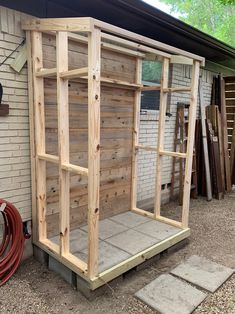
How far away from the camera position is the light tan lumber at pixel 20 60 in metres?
2.52

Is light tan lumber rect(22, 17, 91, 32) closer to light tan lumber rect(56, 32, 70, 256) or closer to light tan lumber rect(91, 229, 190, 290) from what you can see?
light tan lumber rect(56, 32, 70, 256)

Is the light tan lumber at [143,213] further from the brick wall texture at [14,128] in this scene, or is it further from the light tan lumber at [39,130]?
the brick wall texture at [14,128]

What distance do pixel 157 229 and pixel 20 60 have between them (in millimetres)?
2438

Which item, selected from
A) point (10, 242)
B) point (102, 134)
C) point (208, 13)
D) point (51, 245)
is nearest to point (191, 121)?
point (102, 134)

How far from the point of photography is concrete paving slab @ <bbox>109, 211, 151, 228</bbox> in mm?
3459

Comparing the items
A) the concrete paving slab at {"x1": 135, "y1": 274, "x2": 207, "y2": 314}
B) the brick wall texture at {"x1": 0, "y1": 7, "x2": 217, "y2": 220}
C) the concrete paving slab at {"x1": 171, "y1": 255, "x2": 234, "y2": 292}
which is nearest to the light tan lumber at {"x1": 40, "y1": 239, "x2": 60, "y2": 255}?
the brick wall texture at {"x1": 0, "y1": 7, "x2": 217, "y2": 220}

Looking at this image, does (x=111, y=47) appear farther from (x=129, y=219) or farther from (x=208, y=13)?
(x=208, y=13)

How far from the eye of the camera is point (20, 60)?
100.0 inches

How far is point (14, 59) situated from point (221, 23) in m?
15.8

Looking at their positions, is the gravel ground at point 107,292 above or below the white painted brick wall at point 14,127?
below

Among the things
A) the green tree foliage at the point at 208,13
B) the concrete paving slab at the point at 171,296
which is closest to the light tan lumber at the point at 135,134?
the concrete paving slab at the point at 171,296

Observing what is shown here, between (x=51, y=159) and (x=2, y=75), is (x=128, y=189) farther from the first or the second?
(x=2, y=75)

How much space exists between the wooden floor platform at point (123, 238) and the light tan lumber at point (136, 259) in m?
0.01

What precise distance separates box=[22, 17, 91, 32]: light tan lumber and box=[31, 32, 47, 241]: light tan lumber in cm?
10
